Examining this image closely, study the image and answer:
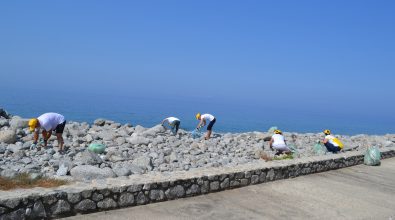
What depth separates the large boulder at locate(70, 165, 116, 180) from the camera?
28.3ft

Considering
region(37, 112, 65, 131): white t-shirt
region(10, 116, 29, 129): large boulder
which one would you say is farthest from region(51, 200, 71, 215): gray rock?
region(10, 116, 29, 129): large boulder

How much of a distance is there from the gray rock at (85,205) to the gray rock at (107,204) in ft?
0.33

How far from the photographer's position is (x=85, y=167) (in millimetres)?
9008

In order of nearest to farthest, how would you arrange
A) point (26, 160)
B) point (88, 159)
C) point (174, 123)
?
point (88, 159) < point (26, 160) < point (174, 123)

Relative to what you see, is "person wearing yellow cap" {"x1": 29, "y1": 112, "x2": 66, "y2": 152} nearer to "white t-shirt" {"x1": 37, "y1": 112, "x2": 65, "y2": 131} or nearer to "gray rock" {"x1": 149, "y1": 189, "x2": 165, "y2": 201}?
"white t-shirt" {"x1": 37, "y1": 112, "x2": 65, "y2": 131}

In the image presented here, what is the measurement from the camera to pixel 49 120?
12156mm

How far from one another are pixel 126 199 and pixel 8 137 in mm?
9406

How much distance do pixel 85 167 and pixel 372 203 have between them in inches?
245

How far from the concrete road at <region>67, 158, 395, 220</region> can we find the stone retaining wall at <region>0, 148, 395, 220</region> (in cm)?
14

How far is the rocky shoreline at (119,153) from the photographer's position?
33.4 ft

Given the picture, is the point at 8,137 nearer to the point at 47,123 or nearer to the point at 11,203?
the point at 47,123

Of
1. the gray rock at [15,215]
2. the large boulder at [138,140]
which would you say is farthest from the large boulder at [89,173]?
the large boulder at [138,140]

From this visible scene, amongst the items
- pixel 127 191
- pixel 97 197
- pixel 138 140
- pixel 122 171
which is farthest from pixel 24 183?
pixel 138 140

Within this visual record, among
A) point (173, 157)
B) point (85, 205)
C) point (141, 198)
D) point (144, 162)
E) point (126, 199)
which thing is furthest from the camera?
point (173, 157)
